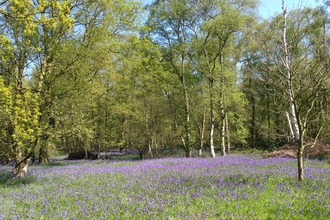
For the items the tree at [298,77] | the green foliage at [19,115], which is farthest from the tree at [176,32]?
the green foliage at [19,115]

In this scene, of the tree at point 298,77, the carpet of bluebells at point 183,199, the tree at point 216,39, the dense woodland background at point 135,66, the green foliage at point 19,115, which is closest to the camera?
the carpet of bluebells at point 183,199

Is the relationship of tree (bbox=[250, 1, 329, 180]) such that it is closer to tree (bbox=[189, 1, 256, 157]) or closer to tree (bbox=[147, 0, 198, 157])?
tree (bbox=[189, 1, 256, 157])

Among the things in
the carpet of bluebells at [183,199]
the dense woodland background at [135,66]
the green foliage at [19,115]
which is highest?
the dense woodland background at [135,66]

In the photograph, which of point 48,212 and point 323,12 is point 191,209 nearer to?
point 48,212

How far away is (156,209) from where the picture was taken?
6.71 metres

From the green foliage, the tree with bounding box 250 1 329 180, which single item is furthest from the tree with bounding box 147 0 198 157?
the green foliage

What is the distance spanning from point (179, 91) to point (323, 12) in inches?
750

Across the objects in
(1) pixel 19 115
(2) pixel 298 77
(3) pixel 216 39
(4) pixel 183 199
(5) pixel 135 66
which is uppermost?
(3) pixel 216 39

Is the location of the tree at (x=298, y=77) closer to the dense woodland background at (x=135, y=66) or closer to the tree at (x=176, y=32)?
the dense woodland background at (x=135, y=66)

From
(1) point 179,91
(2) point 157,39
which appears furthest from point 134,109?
(2) point 157,39

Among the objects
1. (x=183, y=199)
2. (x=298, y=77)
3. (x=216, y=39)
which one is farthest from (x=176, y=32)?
(x=183, y=199)

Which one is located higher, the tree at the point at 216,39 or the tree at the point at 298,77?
the tree at the point at 216,39

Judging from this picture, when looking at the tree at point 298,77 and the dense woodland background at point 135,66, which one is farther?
the dense woodland background at point 135,66

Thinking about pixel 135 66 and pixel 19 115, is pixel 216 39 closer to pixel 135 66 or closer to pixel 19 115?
pixel 135 66
